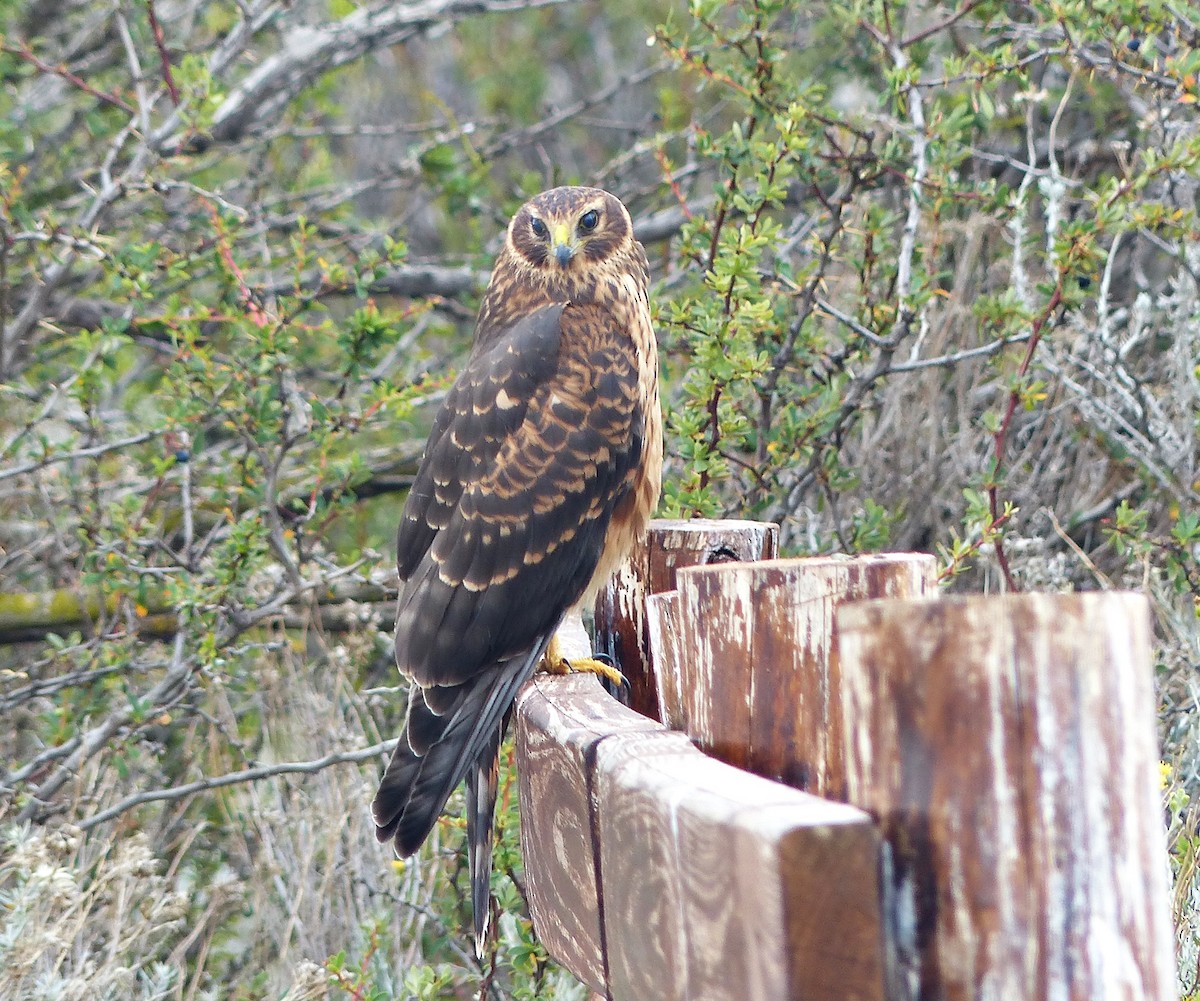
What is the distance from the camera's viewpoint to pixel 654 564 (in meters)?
2.54

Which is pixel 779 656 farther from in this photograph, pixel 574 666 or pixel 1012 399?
pixel 1012 399

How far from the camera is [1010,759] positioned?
1.01m

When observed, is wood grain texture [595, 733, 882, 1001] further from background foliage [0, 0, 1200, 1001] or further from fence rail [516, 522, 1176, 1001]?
background foliage [0, 0, 1200, 1001]

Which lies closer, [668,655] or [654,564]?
[668,655]

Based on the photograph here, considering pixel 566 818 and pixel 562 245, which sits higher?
pixel 562 245

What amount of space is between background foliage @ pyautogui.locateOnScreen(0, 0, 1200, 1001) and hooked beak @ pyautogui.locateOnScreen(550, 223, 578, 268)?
30cm

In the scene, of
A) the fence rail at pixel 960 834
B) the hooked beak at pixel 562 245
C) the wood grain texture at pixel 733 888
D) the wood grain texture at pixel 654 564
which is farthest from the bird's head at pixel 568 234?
the fence rail at pixel 960 834

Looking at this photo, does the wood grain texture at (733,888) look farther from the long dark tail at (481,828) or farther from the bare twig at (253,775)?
the bare twig at (253,775)

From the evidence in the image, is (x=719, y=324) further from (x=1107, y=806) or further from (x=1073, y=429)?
(x=1107, y=806)

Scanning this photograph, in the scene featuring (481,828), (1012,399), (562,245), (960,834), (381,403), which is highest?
(562,245)

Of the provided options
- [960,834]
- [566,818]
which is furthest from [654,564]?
[960,834]

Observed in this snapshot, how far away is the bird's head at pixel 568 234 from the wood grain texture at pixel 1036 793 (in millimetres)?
2402

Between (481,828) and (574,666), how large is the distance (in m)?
0.37

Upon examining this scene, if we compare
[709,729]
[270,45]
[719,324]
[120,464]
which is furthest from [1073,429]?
[270,45]
